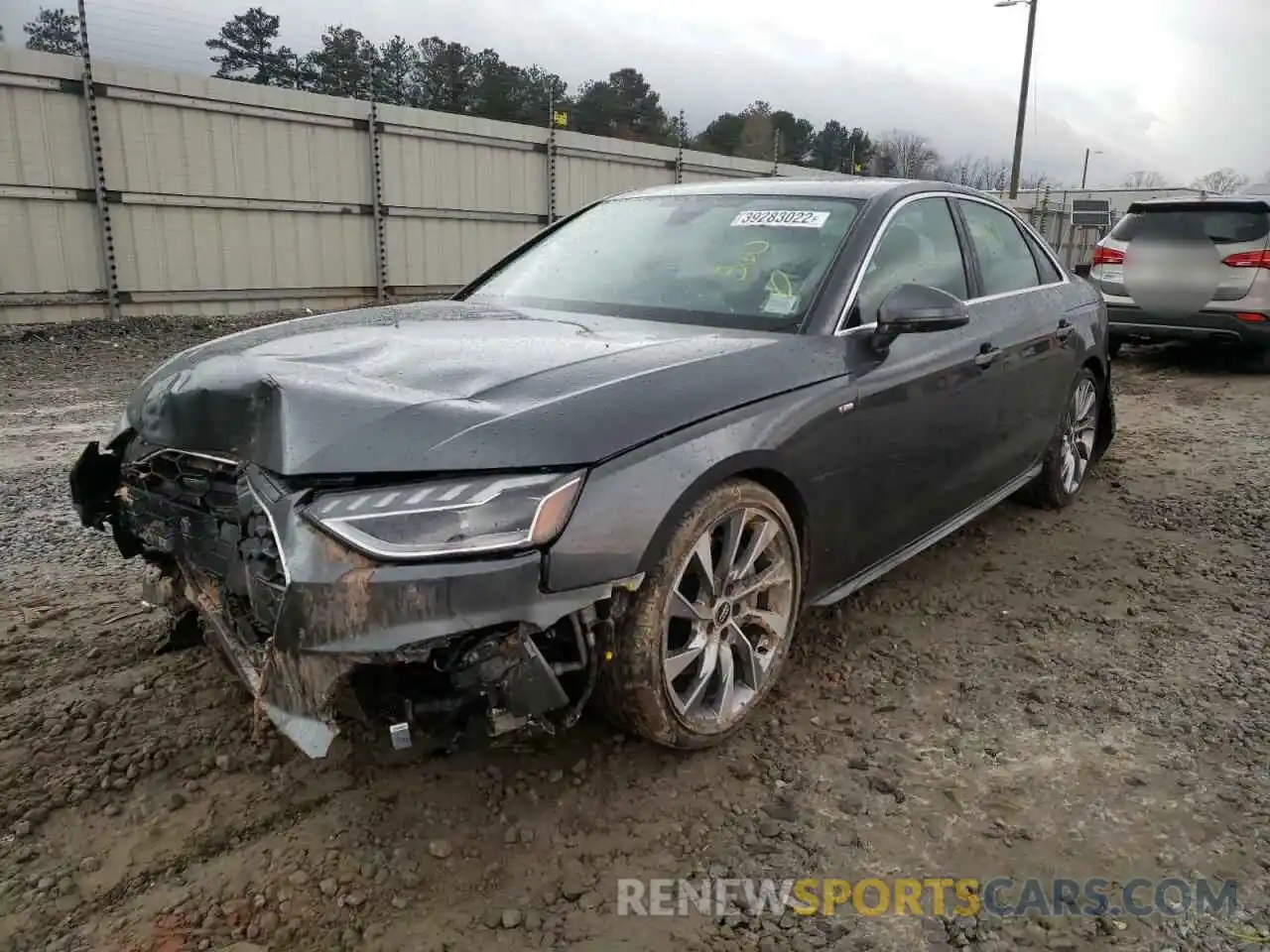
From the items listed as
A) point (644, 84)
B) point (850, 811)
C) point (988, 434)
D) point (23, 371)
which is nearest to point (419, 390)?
point (850, 811)

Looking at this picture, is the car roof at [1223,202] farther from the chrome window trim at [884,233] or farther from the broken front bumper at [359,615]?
the broken front bumper at [359,615]

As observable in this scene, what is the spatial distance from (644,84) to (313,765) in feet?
103

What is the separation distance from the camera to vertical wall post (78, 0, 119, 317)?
32.1ft

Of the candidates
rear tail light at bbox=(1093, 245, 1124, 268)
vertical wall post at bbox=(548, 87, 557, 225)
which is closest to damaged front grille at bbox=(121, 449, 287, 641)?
rear tail light at bbox=(1093, 245, 1124, 268)

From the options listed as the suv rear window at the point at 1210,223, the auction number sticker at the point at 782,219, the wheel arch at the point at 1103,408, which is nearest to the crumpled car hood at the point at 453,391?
the auction number sticker at the point at 782,219

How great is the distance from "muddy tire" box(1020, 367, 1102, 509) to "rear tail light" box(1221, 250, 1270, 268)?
14.8 ft

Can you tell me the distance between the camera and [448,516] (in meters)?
2.02

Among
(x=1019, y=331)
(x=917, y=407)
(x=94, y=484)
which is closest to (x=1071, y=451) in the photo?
(x=1019, y=331)

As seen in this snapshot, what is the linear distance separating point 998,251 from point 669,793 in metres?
2.96

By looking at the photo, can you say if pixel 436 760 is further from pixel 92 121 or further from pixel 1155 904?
pixel 92 121

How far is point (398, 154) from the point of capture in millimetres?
12711

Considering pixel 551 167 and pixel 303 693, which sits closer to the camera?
pixel 303 693

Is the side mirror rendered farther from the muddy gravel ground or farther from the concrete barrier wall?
the concrete barrier wall

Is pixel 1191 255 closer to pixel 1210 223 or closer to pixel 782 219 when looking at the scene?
pixel 1210 223
